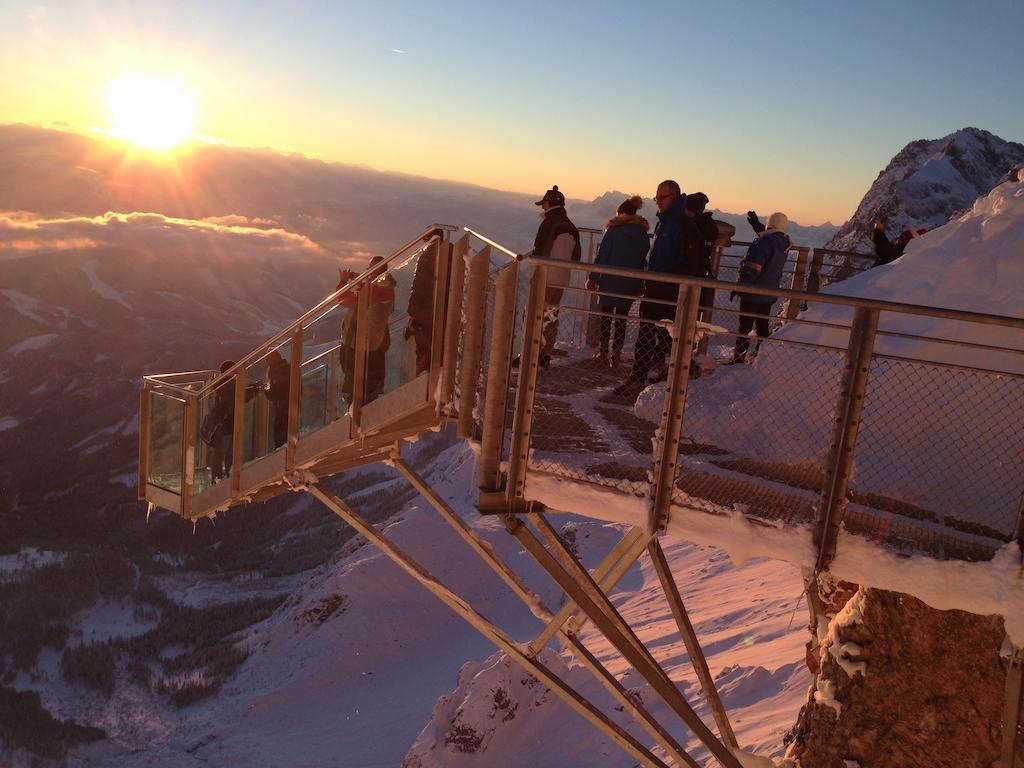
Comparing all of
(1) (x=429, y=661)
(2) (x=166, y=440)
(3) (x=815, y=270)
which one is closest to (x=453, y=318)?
(2) (x=166, y=440)

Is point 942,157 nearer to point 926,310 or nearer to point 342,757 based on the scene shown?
point 342,757

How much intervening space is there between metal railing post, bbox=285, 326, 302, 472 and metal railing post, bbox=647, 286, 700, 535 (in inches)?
146

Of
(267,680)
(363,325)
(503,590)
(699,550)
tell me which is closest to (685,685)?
(699,550)

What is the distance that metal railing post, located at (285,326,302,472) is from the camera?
725 centimetres

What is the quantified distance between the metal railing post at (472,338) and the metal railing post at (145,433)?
14.6 ft

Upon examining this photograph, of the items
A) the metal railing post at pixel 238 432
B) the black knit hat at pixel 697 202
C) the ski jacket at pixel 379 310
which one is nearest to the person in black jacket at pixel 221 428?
the metal railing post at pixel 238 432

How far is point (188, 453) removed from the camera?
852 centimetres

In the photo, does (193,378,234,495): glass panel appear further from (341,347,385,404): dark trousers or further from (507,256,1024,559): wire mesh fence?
(507,256,1024,559): wire mesh fence

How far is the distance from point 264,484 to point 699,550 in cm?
2595

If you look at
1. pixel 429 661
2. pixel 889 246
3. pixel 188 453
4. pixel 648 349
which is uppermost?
pixel 889 246

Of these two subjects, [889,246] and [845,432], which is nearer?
[845,432]

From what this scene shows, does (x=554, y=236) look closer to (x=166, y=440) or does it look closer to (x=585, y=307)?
(x=585, y=307)

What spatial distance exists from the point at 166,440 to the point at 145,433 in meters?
0.30

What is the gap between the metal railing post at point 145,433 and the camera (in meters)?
8.66
